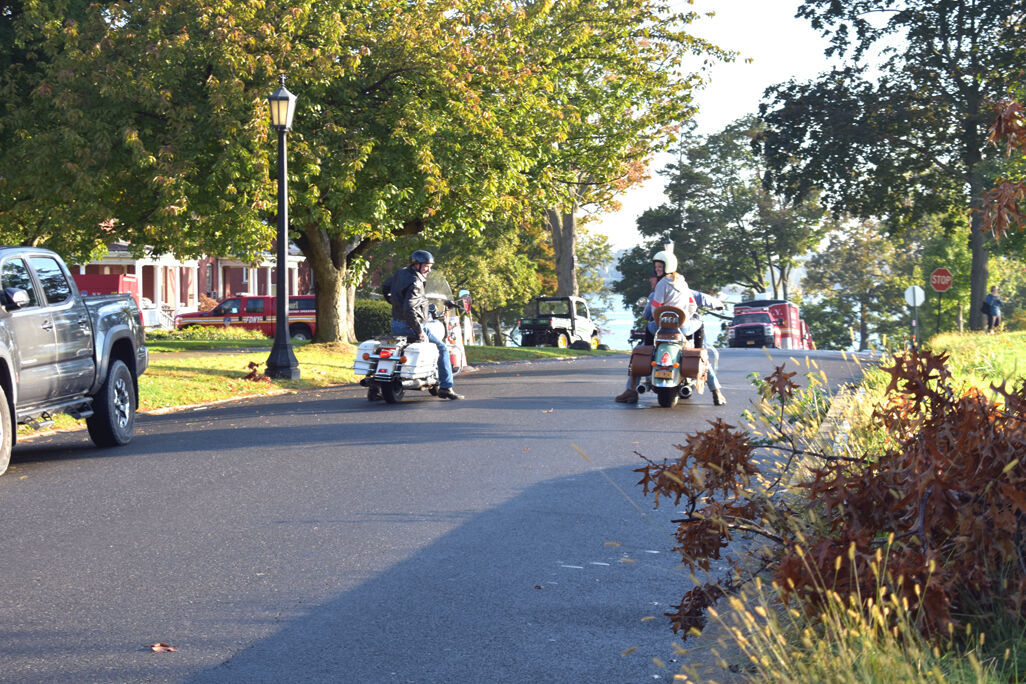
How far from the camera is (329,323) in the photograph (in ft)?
91.5

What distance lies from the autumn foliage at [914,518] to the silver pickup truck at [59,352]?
6939mm

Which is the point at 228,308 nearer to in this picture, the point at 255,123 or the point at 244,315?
the point at 244,315

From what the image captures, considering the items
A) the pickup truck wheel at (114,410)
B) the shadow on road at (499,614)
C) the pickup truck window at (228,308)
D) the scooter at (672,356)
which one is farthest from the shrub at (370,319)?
the shadow on road at (499,614)

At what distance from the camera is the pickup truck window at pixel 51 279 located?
1114 cm

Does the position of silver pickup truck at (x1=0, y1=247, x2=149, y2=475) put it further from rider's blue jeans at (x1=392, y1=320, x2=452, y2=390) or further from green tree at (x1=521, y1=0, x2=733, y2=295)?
green tree at (x1=521, y1=0, x2=733, y2=295)

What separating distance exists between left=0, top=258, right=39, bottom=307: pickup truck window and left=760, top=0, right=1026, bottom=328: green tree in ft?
117

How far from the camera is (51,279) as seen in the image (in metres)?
11.3

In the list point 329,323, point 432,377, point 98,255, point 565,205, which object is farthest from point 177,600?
point 565,205

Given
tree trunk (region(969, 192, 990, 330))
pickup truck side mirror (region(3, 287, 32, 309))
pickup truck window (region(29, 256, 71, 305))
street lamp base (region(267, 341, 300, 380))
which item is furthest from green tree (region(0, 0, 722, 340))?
tree trunk (region(969, 192, 990, 330))

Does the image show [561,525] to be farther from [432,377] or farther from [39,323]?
[432,377]

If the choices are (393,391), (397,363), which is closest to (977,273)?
(393,391)

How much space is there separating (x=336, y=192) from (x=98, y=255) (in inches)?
200

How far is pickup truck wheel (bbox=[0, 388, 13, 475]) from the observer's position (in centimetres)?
967

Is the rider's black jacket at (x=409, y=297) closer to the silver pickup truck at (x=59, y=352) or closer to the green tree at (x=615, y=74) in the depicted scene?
the silver pickup truck at (x=59, y=352)
